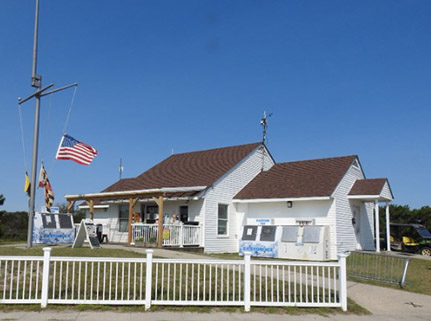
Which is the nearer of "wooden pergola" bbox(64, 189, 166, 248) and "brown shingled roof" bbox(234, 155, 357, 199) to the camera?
"wooden pergola" bbox(64, 189, 166, 248)

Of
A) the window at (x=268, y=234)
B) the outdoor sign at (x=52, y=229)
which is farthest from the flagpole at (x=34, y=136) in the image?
the window at (x=268, y=234)

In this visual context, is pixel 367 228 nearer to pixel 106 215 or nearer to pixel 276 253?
pixel 276 253

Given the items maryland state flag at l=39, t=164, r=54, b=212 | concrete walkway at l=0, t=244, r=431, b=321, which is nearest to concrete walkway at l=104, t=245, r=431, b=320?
concrete walkway at l=0, t=244, r=431, b=321

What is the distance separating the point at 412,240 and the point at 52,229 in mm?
18814

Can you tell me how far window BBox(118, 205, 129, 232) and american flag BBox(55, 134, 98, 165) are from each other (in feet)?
22.2

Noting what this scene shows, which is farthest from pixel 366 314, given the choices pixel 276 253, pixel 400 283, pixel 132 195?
pixel 132 195

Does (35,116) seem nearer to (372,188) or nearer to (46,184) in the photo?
(46,184)

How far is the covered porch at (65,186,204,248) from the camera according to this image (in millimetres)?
19453

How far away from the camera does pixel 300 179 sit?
22031 millimetres

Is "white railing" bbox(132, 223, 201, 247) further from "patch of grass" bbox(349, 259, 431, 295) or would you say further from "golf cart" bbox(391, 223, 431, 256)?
"golf cart" bbox(391, 223, 431, 256)

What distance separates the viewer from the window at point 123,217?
80.8ft

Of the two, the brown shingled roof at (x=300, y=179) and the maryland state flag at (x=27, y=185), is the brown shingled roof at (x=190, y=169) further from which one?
the maryland state flag at (x=27, y=185)

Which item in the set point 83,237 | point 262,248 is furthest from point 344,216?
point 83,237

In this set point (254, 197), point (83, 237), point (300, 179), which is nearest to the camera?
point (83, 237)
